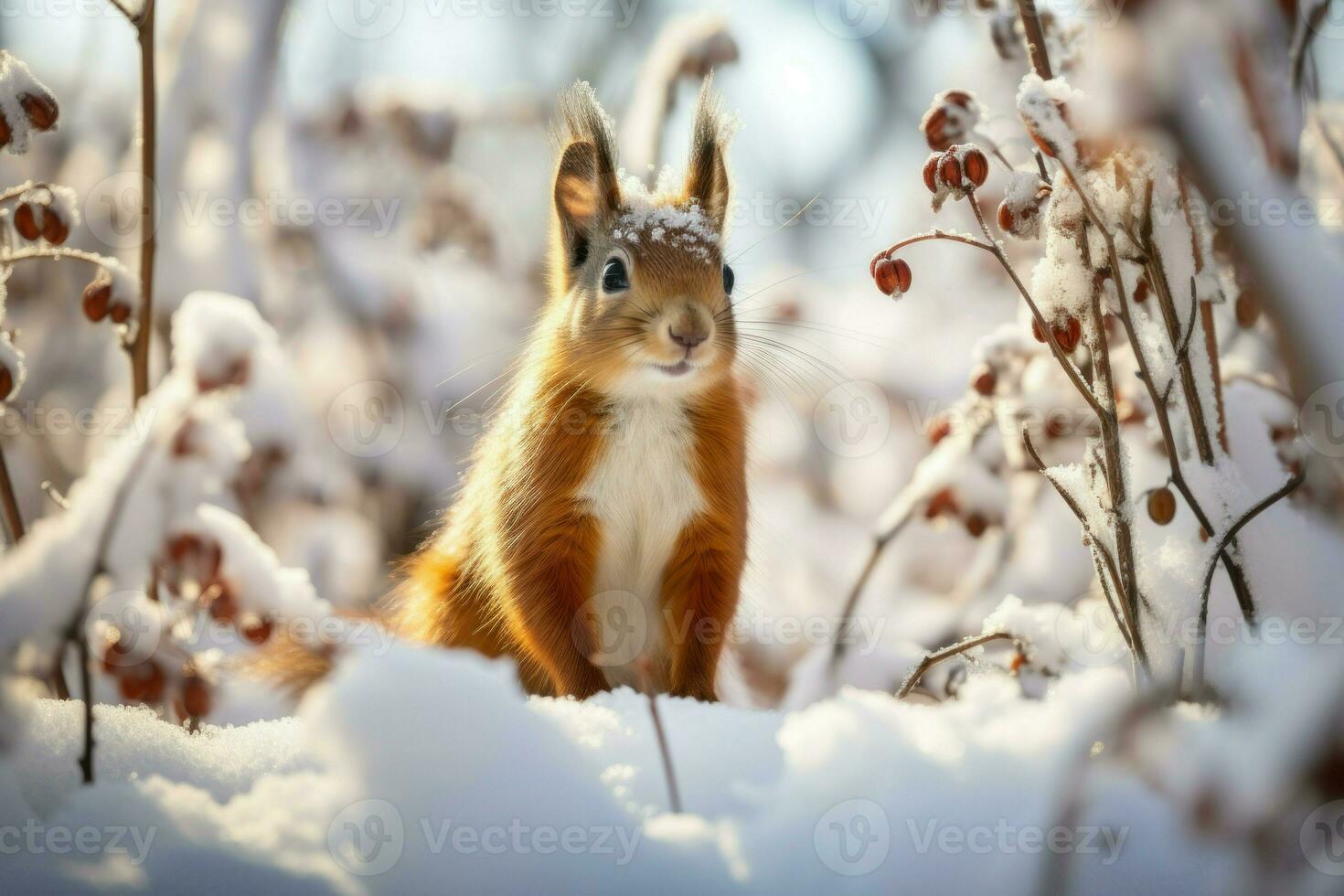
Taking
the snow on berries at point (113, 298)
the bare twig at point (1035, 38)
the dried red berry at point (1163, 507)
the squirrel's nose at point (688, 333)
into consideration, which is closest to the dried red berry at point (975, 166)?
the bare twig at point (1035, 38)

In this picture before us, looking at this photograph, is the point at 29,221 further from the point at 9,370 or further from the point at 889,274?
the point at 889,274

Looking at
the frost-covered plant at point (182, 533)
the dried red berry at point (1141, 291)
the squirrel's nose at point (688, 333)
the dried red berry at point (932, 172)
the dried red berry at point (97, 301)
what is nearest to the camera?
the dried red berry at point (932, 172)

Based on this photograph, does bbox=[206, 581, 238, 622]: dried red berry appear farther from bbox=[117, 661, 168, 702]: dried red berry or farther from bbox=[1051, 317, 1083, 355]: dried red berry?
bbox=[1051, 317, 1083, 355]: dried red berry

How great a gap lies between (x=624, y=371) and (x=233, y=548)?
3.51ft

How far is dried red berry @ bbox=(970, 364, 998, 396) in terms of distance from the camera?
8.16ft

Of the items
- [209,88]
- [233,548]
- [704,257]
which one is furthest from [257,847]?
[209,88]

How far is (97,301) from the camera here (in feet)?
7.19

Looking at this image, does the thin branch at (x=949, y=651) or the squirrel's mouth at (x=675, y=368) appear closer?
the thin branch at (x=949, y=651)

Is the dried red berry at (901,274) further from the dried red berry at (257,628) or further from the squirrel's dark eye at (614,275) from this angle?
the dried red berry at (257,628)

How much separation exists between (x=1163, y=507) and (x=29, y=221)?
2290 mm

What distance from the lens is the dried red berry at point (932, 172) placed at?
1.81 meters

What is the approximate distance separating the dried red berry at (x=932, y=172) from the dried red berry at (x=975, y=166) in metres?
0.06

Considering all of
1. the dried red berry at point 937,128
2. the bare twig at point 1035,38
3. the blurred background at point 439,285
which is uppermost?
the bare twig at point 1035,38

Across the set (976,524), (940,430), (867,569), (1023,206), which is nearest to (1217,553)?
(1023,206)
